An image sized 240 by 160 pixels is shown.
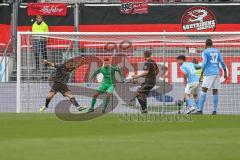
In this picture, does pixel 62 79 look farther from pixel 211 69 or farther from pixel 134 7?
pixel 134 7

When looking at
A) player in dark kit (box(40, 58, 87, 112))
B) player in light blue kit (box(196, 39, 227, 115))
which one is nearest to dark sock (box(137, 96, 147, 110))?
player in light blue kit (box(196, 39, 227, 115))

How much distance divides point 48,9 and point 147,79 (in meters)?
7.10

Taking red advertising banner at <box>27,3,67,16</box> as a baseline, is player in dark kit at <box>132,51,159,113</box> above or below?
below

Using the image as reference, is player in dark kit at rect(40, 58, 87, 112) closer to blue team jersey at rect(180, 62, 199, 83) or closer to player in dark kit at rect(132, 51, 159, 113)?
player in dark kit at rect(132, 51, 159, 113)

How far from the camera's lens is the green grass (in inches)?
380

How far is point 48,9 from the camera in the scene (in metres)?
25.1

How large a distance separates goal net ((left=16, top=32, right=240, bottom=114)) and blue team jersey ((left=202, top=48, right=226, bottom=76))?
1.93m

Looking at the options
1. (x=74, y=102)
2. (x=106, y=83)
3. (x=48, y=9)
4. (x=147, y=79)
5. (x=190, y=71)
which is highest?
(x=48, y=9)

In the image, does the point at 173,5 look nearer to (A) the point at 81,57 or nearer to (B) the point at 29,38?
(A) the point at 81,57

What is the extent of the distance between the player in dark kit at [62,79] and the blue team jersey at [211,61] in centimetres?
389

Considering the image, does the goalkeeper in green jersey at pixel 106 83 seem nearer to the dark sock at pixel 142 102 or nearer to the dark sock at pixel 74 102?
the dark sock at pixel 74 102

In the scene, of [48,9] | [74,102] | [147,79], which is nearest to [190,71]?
[147,79]

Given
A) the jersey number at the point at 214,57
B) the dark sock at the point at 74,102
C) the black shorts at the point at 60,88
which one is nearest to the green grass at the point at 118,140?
the jersey number at the point at 214,57

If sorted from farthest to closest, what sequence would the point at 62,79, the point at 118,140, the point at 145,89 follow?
1. the point at 62,79
2. the point at 145,89
3. the point at 118,140
